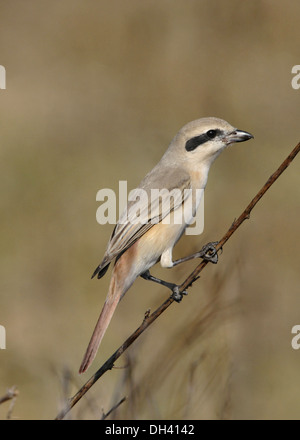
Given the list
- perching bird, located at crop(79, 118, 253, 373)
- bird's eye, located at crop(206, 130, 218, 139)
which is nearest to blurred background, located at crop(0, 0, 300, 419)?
perching bird, located at crop(79, 118, 253, 373)

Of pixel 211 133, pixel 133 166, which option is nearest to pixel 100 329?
pixel 211 133

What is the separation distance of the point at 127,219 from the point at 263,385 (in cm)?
242

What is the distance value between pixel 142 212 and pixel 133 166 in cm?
367

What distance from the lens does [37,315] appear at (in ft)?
19.3

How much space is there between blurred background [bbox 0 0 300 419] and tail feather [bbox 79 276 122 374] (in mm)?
398

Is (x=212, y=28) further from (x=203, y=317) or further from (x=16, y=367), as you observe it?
(x=203, y=317)

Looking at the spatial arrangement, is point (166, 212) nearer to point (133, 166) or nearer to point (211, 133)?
point (211, 133)

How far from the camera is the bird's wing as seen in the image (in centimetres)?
333

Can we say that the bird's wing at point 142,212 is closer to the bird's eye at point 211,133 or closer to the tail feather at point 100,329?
the tail feather at point 100,329

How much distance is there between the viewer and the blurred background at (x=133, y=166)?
5199mm

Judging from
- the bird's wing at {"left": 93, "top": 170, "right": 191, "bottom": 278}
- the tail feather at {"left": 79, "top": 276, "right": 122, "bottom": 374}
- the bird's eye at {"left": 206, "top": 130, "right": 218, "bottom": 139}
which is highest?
the bird's eye at {"left": 206, "top": 130, "right": 218, "bottom": 139}

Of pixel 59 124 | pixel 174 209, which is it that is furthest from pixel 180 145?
pixel 59 124

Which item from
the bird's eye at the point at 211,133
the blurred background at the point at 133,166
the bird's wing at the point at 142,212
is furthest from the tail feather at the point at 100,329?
the bird's eye at the point at 211,133

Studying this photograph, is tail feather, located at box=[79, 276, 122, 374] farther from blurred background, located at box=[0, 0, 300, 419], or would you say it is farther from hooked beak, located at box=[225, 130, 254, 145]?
hooked beak, located at box=[225, 130, 254, 145]
